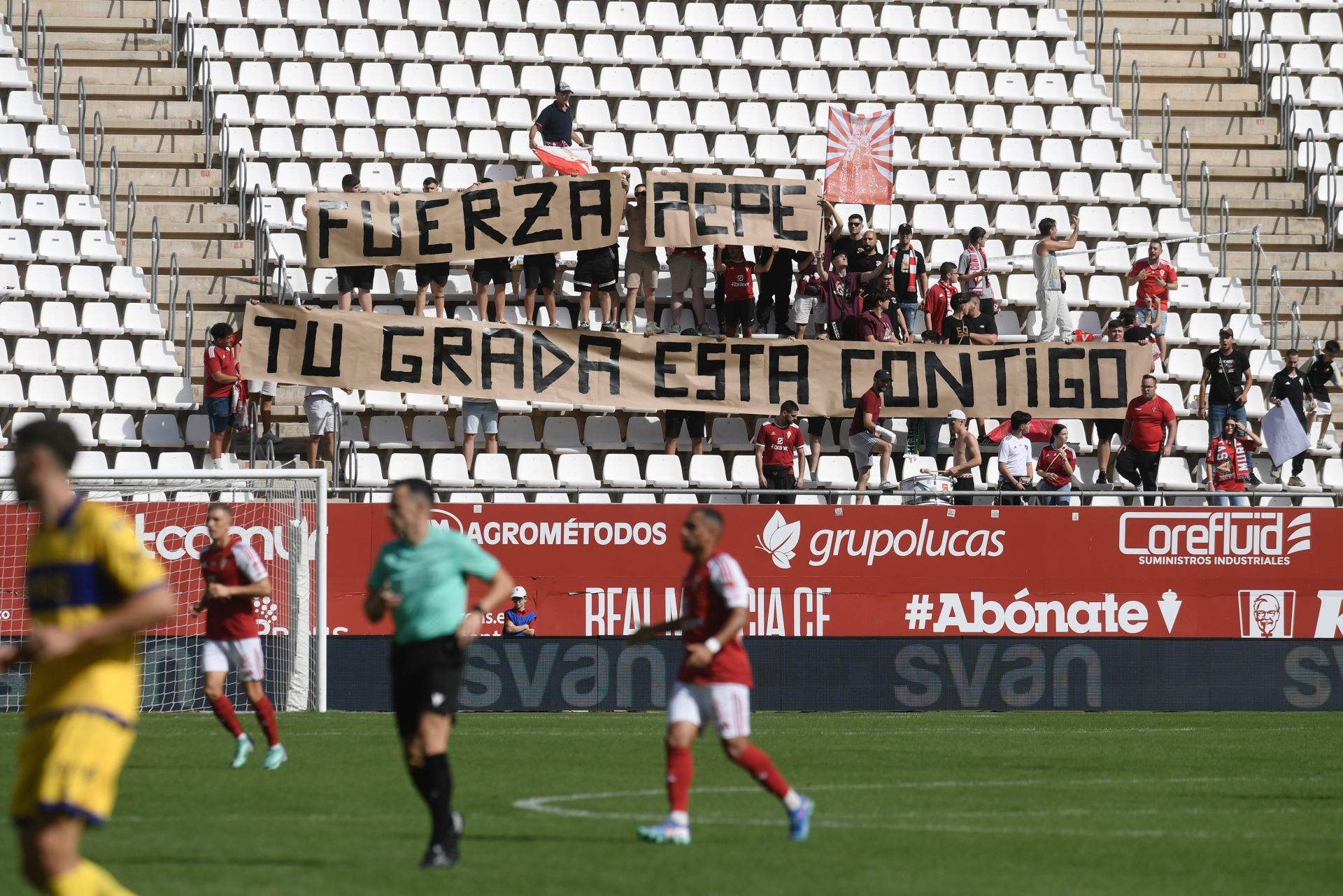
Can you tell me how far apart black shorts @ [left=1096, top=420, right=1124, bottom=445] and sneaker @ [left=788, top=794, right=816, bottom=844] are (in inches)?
550

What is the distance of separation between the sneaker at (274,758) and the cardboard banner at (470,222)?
396 inches

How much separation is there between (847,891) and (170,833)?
3.94 meters

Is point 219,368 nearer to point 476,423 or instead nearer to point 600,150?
point 476,423

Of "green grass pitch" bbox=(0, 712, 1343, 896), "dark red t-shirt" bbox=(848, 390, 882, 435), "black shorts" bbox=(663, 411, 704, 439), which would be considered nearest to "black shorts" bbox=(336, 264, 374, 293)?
"black shorts" bbox=(663, 411, 704, 439)

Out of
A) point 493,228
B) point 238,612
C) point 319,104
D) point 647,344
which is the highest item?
A: point 319,104

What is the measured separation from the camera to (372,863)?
909cm

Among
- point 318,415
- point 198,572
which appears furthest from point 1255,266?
point 198,572

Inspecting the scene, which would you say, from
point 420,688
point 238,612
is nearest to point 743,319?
point 238,612

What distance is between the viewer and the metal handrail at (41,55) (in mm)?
25938

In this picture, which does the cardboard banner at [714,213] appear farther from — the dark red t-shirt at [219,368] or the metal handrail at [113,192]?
the metal handrail at [113,192]

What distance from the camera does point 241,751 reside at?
45.0ft

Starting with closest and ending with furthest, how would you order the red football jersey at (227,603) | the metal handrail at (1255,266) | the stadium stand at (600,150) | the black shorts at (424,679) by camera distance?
the black shorts at (424,679), the red football jersey at (227,603), the stadium stand at (600,150), the metal handrail at (1255,266)

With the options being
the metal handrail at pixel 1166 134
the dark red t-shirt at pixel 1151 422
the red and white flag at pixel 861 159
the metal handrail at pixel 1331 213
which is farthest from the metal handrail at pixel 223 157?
the metal handrail at pixel 1331 213

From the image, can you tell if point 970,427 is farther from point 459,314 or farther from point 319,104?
point 319,104
